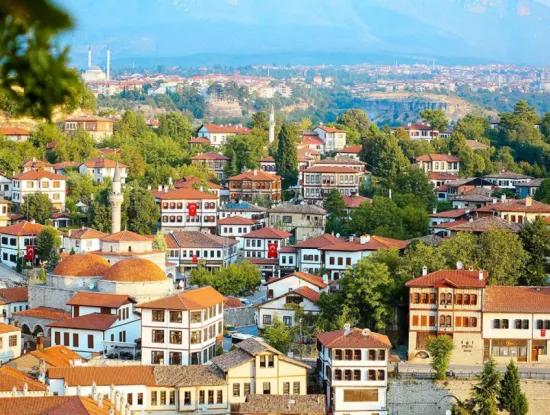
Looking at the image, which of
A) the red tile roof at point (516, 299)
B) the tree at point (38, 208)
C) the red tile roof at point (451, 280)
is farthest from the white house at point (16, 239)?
the red tile roof at point (516, 299)

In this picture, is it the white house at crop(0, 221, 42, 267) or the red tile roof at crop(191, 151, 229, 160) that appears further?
the red tile roof at crop(191, 151, 229, 160)

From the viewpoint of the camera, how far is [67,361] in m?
34.1

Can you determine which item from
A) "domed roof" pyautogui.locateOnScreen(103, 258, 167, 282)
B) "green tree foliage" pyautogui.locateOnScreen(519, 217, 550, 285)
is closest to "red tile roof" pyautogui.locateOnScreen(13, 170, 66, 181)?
"domed roof" pyautogui.locateOnScreen(103, 258, 167, 282)

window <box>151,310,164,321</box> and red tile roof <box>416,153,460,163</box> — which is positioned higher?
red tile roof <box>416,153,460,163</box>

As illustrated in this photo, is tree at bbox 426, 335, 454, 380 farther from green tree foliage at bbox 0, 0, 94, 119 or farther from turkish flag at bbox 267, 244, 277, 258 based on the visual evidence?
green tree foliage at bbox 0, 0, 94, 119

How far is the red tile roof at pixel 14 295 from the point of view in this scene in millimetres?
43263

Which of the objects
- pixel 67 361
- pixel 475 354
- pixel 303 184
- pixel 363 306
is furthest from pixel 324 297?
pixel 303 184

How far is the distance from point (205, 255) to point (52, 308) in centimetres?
1213

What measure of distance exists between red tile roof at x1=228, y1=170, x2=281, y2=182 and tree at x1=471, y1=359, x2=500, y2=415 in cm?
3472

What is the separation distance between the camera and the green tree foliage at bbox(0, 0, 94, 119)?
4.61 m

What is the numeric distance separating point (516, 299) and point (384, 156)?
3181cm

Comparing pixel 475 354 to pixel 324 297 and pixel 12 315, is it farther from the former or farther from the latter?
pixel 12 315

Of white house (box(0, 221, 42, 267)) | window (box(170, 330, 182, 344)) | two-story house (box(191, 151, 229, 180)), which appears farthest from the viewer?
two-story house (box(191, 151, 229, 180))

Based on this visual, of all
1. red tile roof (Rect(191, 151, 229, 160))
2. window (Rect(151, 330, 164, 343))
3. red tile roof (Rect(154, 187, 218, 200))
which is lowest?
window (Rect(151, 330, 164, 343))
